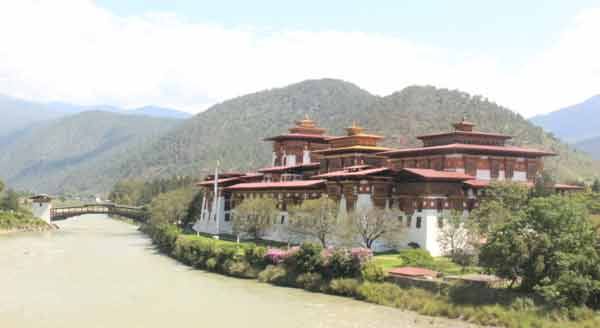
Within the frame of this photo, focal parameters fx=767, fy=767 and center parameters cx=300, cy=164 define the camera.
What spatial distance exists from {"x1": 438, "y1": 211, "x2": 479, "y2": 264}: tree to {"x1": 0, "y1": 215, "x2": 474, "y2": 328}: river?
9.21 m

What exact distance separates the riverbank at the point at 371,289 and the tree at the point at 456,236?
23.5 feet

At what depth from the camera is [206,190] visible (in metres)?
85.6

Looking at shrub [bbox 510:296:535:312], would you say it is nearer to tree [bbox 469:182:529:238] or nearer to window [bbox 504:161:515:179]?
tree [bbox 469:182:529:238]

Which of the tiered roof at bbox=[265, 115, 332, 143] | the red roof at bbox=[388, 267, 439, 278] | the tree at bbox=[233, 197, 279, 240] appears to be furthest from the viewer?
the tiered roof at bbox=[265, 115, 332, 143]

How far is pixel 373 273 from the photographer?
42.6m

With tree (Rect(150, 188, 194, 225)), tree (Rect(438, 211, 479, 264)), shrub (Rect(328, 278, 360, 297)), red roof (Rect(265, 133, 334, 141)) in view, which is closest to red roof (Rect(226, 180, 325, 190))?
red roof (Rect(265, 133, 334, 141))

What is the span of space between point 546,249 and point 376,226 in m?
18.2

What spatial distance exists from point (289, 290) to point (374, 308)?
782 centimetres

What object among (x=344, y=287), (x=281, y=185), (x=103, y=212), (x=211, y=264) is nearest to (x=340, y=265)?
(x=344, y=287)

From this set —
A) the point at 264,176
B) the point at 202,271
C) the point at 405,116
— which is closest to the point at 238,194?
the point at 264,176

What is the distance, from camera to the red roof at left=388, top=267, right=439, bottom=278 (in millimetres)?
40625

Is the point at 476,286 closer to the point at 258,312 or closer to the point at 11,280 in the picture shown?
the point at 258,312

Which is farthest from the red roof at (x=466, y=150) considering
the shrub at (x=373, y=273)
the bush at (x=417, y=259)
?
the shrub at (x=373, y=273)

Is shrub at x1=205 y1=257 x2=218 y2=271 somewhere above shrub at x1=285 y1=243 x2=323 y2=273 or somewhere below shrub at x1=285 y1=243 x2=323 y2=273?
below
